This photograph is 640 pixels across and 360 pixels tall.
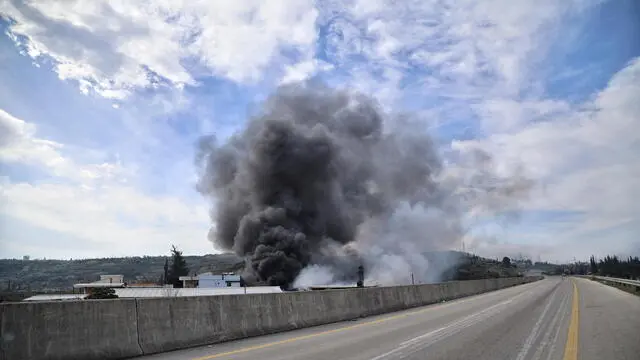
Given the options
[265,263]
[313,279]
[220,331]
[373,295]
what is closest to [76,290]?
[265,263]

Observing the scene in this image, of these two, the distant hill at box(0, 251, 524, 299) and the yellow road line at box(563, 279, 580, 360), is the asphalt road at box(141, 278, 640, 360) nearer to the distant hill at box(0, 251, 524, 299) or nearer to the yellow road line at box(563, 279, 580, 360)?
the yellow road line at box(563, 279, 580, 360)

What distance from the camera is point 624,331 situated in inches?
449

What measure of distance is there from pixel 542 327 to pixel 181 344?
8545 mm

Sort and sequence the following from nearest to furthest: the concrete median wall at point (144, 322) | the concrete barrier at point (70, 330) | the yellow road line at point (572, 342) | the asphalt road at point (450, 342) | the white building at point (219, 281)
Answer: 1. the concrete barrier at point (70, 330)
2. the concrete median wall at point (144, 322)
3. the yellow road line at point (572, 342)
4. the asphalt road at point (450, 342)
5. the white building at point (219, 281)

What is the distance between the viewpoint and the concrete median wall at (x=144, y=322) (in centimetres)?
745

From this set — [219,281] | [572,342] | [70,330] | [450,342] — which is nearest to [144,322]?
[70,330]

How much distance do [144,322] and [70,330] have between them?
1.58m

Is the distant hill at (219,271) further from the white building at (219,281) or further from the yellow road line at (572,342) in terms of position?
the yellow road line at (572,342)

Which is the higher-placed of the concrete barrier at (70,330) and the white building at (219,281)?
the concrete barrier at (70,330)

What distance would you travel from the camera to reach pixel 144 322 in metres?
9.38

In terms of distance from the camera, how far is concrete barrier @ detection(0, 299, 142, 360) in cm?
724

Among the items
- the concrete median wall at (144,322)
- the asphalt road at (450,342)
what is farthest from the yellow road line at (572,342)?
the concrete median wall at (144,322)

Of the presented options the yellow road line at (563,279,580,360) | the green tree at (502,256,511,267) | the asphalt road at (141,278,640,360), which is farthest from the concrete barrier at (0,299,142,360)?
the green tree at (502,256,511,267)

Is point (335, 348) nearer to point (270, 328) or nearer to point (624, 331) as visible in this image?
point (270, 328)
